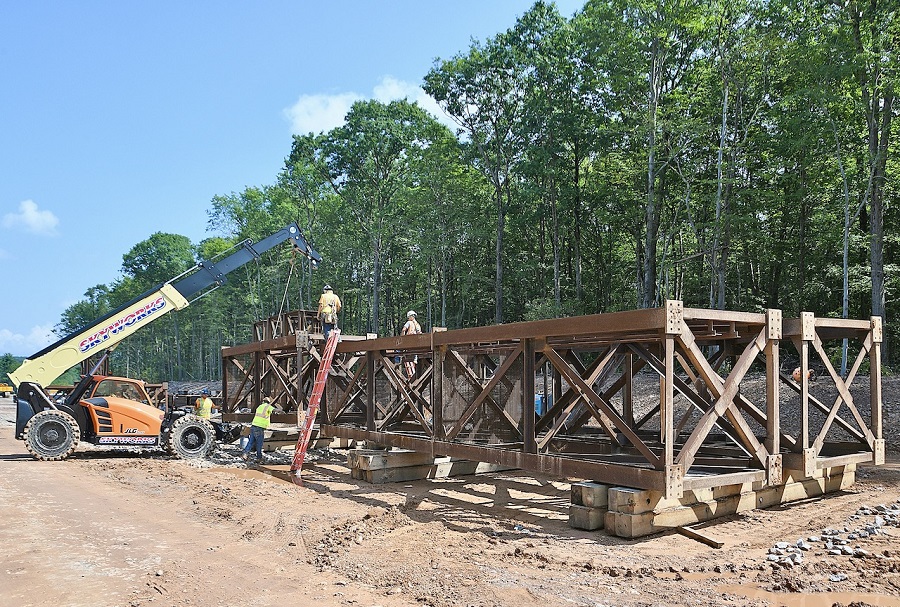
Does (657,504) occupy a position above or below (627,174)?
below

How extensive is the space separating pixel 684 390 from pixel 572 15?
3051 centimetres

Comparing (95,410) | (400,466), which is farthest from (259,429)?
(400,466)

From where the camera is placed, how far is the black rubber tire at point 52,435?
47.8 ft

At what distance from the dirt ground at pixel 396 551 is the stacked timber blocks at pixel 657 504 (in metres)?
0.16

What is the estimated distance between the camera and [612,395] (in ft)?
36.6

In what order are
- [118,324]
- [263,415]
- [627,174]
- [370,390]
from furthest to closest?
[627,174] → [118,324] → [263,415] → [370,390]

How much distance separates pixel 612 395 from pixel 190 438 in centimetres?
1009

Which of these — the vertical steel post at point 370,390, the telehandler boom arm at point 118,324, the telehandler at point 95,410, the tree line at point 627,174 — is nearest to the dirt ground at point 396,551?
the vertical steel post at point 370,390

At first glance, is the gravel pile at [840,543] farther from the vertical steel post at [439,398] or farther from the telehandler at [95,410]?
the telehandler at [95,410]

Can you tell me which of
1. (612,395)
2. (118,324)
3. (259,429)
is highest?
(118,324)

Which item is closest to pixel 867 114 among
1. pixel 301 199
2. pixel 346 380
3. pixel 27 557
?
pixel 346 380

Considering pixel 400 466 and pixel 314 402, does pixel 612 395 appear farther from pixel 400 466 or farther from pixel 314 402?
pixel 314 402

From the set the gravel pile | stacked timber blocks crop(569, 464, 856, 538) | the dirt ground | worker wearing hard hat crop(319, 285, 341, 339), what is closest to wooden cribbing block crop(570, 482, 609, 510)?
stacked timber blocks crop(569, 464, 856, 538)

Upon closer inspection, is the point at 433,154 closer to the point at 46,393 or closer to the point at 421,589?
the point at 46,393
